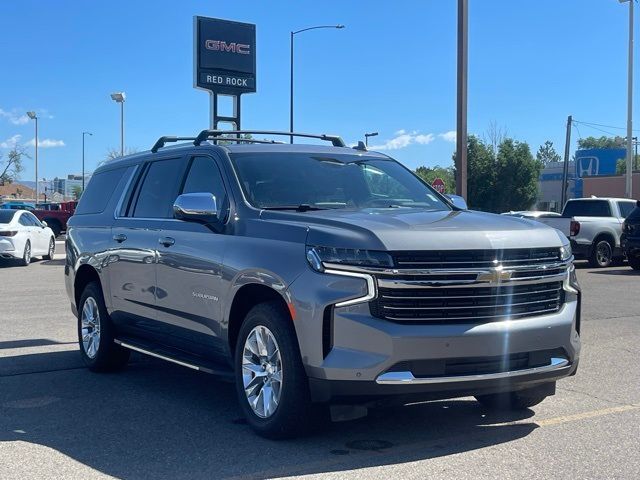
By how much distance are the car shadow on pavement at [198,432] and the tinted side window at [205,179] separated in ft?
5.34

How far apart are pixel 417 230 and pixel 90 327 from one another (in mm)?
4170

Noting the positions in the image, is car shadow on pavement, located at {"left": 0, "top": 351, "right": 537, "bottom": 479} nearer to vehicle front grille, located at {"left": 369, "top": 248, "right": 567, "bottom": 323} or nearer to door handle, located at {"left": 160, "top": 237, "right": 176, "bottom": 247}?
vehicle front grille, located at {"left": 369, "top": 248, "right": 567, "bottom": 323}

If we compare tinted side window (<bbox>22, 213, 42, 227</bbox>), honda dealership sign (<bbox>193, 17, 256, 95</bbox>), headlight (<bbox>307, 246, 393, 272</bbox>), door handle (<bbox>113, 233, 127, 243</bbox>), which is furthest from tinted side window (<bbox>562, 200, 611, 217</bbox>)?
headlight (<bbox>307, 246, 393, 272</bbox>)

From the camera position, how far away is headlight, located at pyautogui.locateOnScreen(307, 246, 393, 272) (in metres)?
4.66

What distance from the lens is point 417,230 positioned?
15.9ft

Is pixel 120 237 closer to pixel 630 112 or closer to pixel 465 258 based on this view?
pixel 465 258

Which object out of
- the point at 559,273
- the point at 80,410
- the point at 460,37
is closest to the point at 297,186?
the point at 559,273

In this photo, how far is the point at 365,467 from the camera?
4.60m

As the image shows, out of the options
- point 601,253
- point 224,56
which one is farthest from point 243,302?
point 601,253

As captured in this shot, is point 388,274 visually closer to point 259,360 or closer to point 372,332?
point 372,332

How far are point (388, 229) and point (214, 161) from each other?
1942 millimetres

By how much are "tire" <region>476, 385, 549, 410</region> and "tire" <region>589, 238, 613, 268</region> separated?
1564 centimetres

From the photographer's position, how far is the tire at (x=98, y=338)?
739 centimetres

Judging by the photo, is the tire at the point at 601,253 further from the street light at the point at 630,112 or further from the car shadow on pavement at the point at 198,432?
the car shadow on pavement at the point at 198,432
